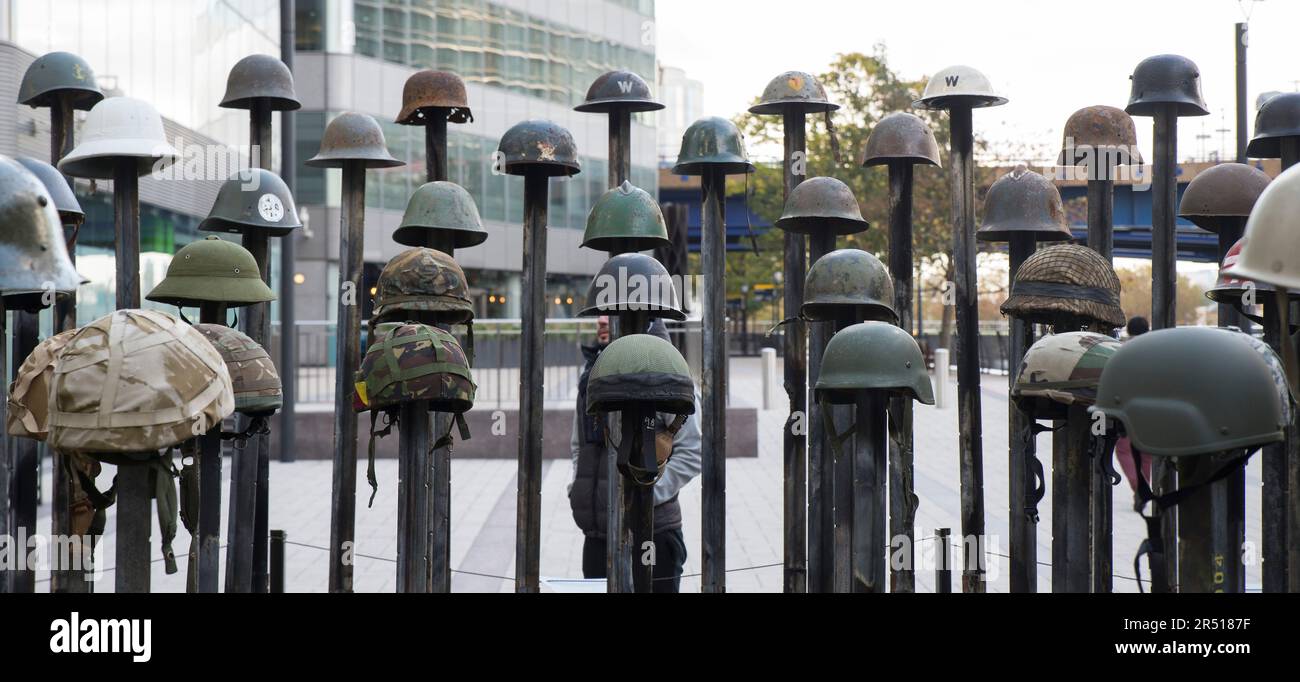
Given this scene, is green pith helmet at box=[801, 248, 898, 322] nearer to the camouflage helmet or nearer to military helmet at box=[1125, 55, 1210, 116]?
military helmet at box=[1125, 55, 1210, 116]

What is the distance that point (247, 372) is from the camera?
12.7 ft

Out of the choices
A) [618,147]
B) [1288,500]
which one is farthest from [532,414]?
[1288,500]

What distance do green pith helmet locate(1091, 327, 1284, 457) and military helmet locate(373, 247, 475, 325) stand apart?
2564 mm

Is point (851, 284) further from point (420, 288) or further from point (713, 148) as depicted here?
point (420, 288)

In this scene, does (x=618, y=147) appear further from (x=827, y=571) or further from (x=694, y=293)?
(x=694, y=293)

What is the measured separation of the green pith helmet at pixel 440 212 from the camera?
4637 millimetres

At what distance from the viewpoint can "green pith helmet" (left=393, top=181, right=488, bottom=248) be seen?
4.64 metres

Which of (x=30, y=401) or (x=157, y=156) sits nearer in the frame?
(x=30, y=401)

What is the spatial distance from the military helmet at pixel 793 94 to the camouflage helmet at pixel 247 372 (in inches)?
93.8

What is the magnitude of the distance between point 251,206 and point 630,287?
1903 mm

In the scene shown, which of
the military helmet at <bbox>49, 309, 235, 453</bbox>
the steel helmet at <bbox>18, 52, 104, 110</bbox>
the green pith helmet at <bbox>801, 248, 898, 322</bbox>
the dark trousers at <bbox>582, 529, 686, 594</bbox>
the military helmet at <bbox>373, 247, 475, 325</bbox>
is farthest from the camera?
the dark trousers at <bbox>582, 529, 686, 594</bbox>

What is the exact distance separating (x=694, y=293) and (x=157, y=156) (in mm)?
23675

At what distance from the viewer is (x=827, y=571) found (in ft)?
16.0

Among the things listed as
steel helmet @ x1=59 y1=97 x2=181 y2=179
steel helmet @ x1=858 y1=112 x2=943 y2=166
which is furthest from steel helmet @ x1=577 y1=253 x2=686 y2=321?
steel helmet @ x1=59 y1=97 x2=181 y2=179
